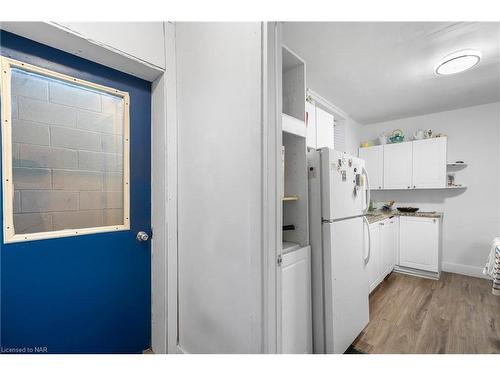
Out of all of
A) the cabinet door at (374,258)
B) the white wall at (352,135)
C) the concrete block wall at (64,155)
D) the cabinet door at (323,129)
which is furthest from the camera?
the white wall at (352,135)

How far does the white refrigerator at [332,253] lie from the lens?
1.54m

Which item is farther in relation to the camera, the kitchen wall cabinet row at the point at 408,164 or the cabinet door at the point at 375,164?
the cabinet door at the point at 375,164

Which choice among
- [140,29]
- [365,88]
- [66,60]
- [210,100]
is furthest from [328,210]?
[365,88]

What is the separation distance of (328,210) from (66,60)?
71.3 inches

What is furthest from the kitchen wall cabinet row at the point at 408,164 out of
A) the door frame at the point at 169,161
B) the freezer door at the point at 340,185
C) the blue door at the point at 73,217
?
the blue door at the point at 73,217

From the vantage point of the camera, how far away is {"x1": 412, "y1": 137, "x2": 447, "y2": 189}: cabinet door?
3268 millimetres

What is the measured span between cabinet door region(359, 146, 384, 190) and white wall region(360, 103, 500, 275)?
73 cm

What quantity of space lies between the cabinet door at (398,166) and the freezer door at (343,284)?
7.27 ft

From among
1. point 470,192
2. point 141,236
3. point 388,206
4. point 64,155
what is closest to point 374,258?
point 388,206

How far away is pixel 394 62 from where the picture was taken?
2.18m

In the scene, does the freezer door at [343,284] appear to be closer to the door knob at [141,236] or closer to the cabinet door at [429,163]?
the door knob at [141,236]

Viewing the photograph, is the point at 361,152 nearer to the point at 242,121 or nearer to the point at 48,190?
the point at 242,121

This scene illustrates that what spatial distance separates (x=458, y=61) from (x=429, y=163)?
1705 mm

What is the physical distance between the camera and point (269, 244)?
1.04 meters
